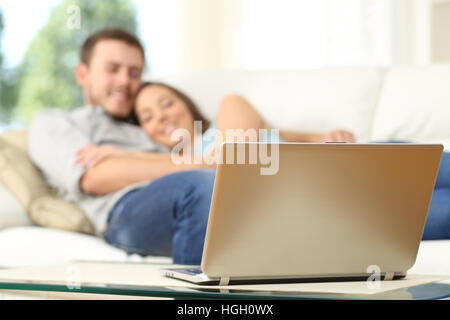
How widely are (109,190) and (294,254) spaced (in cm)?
107

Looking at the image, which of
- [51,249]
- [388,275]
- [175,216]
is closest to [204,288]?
[388,275]

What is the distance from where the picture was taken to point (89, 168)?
1770 millimetres

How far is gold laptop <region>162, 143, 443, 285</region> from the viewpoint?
0.73m

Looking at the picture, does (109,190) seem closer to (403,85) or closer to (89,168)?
(89,168)

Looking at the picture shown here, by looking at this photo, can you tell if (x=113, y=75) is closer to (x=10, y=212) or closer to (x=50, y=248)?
(x=10, y=212)

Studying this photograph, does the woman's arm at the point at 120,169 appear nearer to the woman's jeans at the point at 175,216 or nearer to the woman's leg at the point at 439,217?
the woman's jeans at the point at 175,216

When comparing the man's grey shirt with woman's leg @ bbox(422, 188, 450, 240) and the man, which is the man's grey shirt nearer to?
→ the man

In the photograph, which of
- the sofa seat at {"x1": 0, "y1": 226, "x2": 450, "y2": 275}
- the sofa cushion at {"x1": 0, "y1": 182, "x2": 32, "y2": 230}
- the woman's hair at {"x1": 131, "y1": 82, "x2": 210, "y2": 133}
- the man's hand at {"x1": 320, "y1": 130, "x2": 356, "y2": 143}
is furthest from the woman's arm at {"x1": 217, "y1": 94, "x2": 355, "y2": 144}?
the sofa cushion at {"x1": 0, "y1": 182, "x2": 32, "y2": 230}

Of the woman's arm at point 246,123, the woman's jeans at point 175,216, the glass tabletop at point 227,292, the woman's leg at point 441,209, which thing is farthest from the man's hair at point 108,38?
the glass tabletop at point 227,292

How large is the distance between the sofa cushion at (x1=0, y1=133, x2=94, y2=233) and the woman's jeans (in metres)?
0.12

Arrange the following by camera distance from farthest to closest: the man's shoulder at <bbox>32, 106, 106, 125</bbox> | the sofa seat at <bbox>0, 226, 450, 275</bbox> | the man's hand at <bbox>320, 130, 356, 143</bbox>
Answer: the man's shoulder at <bbox>32, 106, 106, 125</bbox> → the man's hand at <bbox>320, 130, 356, 143</bbox> → the sofa seat at <bbox>0, 226, 450, 275</bbox>

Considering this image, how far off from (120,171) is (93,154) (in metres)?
0.11

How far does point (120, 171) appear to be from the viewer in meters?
1.75

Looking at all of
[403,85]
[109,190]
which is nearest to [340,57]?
[403,85]
